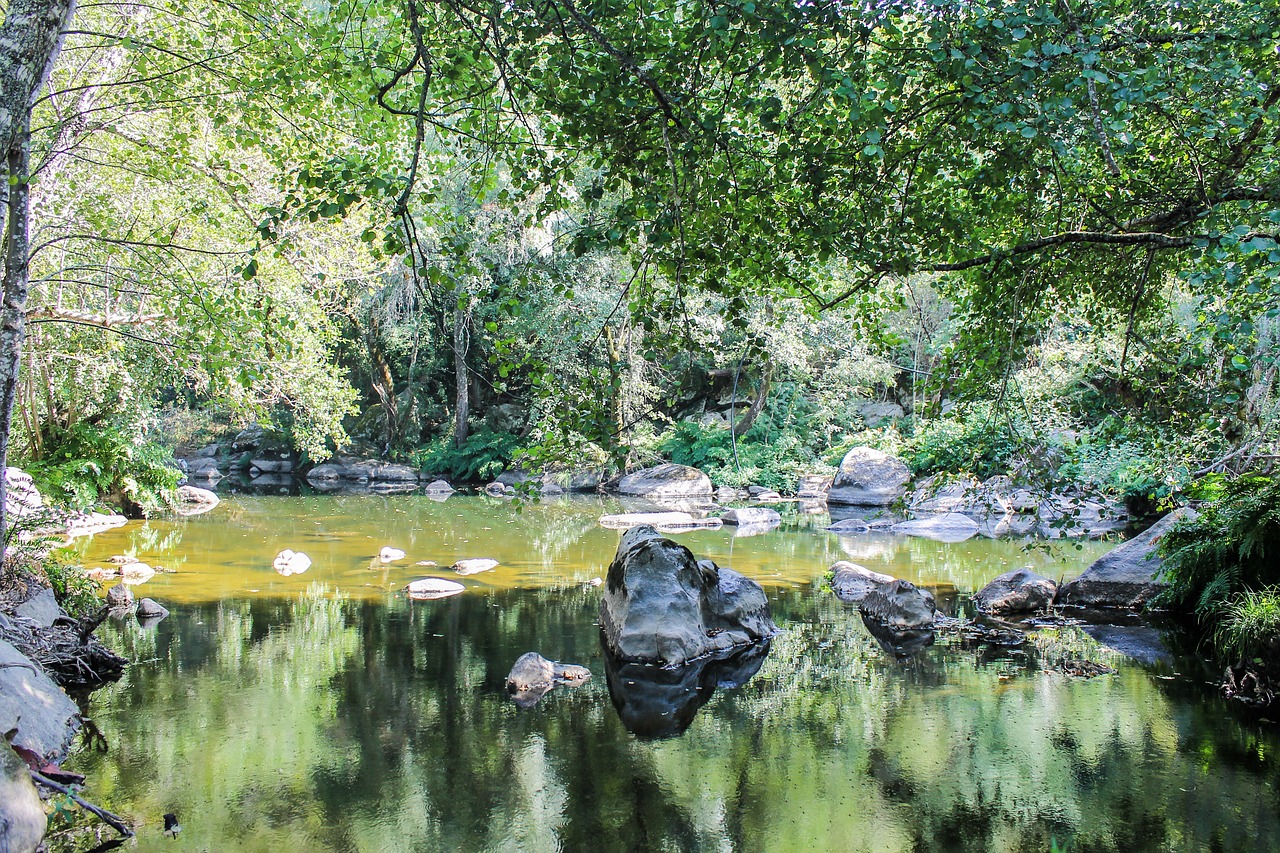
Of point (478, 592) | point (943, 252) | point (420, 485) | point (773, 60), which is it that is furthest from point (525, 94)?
point (420, 485)

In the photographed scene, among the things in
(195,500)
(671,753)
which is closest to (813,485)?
(195,500)

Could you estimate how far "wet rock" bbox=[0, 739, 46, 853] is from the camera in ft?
13.0

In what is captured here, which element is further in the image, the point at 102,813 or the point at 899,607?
the point at 899,607

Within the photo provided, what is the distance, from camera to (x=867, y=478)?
2192 cm

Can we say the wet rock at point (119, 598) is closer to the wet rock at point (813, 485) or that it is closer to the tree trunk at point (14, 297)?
the tree trunk at point (14, 297)

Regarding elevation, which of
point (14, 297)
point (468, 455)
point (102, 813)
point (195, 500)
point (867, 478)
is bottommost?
point (195, 500)

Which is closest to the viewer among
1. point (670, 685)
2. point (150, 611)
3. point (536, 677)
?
point (536, 677)

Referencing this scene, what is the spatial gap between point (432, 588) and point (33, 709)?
5.56 m

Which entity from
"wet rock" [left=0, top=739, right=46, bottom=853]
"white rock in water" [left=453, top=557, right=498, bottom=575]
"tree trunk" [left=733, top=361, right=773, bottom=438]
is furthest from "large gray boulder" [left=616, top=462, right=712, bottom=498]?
"wet rock" [left=0, top=739, right=46, bottom=853]

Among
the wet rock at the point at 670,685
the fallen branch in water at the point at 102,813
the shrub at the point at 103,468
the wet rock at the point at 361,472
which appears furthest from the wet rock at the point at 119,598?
the wet rock at the point at 361,472

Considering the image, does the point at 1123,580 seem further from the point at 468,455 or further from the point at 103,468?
the point at 468,455

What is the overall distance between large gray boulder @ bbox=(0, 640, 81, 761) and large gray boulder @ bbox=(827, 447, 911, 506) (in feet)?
60.6

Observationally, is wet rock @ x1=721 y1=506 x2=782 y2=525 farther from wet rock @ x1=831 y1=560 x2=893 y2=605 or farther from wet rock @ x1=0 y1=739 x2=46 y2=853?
wet rock @ x1=0 y1=739 x2=46 y2=853

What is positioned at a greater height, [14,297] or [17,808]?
[14,297]
